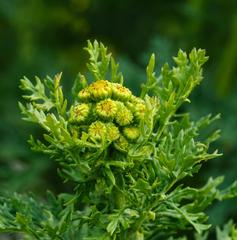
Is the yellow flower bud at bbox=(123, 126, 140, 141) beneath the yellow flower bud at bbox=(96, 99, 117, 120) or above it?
beneath

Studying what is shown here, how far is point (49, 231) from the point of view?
6.71 feet

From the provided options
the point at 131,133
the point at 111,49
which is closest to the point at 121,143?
the point at 131,133

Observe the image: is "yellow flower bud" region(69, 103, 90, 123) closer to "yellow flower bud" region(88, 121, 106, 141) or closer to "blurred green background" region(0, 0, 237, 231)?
"yellow flower bud" region(88, 121, 106, 141)

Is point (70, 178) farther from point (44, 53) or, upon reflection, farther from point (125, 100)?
point (44, 53)

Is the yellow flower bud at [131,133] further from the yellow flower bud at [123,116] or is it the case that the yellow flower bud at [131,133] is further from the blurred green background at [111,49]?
the blurred green background at [111,49]

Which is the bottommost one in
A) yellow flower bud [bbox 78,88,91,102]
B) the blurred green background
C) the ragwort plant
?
the ragwort plant

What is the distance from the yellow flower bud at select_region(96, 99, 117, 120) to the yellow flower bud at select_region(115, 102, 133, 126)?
0.02 meters

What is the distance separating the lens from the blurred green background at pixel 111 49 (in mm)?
4938

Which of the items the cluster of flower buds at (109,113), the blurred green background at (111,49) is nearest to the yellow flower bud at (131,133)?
the cluster of flower buds at (109,113)

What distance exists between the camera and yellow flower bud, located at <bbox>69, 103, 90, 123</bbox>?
1958 mm

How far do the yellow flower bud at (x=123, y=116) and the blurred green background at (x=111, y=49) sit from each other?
9.08 ft

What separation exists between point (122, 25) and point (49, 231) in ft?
14.7

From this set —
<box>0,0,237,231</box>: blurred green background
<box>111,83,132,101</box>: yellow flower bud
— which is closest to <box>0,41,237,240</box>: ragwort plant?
<box>111,83,132,101</box>: yellow flower bud

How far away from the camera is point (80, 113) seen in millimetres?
1963
